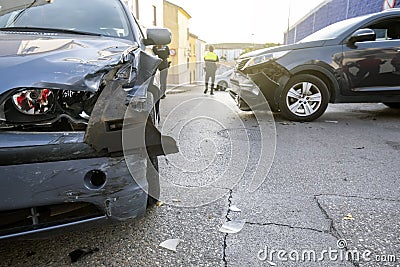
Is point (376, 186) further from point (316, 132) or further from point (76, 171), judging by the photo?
point (76, 171)

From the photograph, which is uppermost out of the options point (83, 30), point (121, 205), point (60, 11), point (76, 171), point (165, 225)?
point (60, 11)

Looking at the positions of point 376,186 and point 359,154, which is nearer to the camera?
point 376,186

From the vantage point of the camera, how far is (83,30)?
94.0 inches

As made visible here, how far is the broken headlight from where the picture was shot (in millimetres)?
1265

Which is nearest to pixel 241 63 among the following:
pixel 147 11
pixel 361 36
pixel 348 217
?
pixel 361 36

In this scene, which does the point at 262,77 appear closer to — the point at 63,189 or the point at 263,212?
the point at 263,212

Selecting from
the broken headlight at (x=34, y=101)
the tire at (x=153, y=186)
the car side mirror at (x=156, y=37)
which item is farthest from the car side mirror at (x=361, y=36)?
the broken headlight at (x=34, y=101)

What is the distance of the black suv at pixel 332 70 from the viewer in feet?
14.8

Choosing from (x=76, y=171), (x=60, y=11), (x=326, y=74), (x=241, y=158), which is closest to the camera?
(x=76, y=171)

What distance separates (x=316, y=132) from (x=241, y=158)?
1.67 m

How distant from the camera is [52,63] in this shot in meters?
1.39

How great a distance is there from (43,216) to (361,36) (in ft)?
16.0

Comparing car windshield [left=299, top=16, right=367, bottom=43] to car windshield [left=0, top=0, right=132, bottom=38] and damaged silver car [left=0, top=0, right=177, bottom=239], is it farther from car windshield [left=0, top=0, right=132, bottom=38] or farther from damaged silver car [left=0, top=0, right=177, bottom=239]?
damaged silver car [left=0, top=0, right=177, bottom=239]

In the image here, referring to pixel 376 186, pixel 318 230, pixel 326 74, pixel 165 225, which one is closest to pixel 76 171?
pixel 165 225
